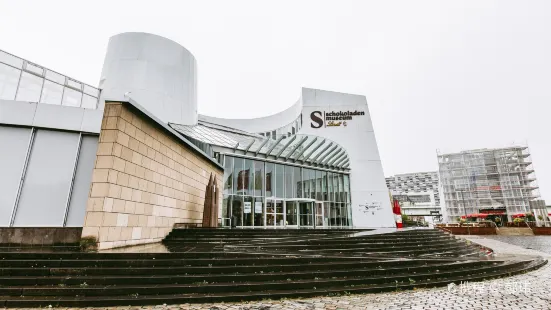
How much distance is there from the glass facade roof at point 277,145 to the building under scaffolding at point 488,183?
45.3 m

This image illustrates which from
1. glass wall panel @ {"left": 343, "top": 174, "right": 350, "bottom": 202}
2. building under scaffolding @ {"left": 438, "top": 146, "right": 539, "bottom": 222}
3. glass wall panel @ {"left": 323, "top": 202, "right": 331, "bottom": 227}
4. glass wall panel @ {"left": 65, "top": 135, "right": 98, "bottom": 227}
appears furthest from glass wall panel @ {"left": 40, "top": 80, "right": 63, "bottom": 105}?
building under scaffolding @ {"left": 438, "top": 146, "right": 539, "bottom": 222}

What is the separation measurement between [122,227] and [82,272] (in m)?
2.40

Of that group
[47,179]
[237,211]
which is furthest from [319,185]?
[47,179]

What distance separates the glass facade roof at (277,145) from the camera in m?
17.2

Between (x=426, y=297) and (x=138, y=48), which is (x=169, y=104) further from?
(x=426, y=297)

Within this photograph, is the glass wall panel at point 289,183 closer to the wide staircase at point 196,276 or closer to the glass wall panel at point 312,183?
the glass wall panel at point 312,183

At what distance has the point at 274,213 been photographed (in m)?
18.7

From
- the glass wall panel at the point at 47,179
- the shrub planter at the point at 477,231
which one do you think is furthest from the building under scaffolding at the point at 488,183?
the glass wall panel at the point at 47,179

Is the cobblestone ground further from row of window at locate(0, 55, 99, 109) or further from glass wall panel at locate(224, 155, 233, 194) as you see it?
row of window at locate(0, 55, 99, 109)

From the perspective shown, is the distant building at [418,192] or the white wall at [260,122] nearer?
the white wall at [260,122]

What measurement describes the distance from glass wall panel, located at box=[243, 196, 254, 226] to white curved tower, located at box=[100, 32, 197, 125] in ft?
33.2

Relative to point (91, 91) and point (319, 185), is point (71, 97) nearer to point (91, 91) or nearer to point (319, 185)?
point (91, 91)

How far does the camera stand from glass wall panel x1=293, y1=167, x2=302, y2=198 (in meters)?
20.4

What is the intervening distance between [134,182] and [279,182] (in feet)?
39.9
